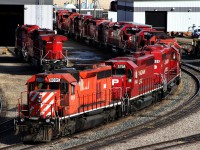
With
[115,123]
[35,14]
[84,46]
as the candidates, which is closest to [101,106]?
[115,123]

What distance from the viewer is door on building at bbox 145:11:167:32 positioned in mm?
86363

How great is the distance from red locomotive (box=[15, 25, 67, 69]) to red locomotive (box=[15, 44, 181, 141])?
11.7m

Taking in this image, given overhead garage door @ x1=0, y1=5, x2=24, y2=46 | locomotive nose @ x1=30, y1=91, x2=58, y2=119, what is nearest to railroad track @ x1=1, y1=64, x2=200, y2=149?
locomotive nose @ x1=30, y1=91, x2=58, y2=119

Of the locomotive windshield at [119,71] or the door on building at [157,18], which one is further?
the door on building at [157,18]

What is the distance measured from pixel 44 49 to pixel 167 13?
140 feet

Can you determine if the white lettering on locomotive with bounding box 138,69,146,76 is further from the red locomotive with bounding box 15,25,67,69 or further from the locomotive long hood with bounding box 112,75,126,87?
the red locomotive with bounding box 15,25,67,69

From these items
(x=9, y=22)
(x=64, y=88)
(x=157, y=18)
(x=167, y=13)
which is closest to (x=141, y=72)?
(x=64, y=88)

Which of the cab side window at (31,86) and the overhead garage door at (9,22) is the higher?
the overhead garage door at (9,22)

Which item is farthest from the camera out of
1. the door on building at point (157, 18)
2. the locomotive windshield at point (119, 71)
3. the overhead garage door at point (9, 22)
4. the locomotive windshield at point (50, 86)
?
the door on building at point (157, 18)

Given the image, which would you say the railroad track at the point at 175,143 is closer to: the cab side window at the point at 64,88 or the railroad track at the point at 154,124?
the railroad track at the point at 154,124

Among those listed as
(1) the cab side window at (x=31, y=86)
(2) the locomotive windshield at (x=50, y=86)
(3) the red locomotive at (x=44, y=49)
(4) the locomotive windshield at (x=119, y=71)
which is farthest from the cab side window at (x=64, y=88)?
(3) the red locomotive at (x=44, y=49)

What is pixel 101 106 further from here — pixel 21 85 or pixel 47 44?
pixel 47 44

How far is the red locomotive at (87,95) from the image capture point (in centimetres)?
2378

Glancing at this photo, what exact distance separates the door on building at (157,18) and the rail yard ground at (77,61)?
9.06 m
